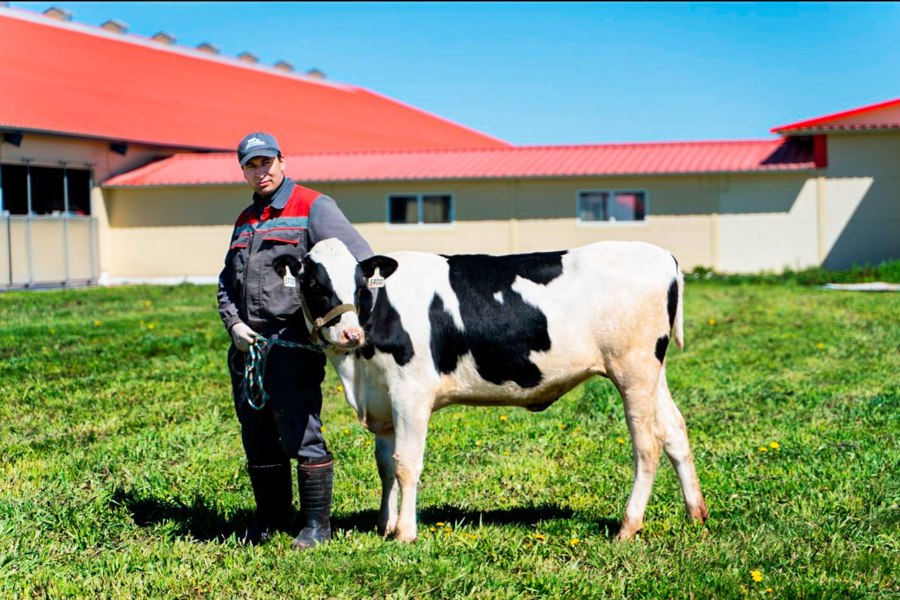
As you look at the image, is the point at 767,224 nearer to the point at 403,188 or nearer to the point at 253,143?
the point at 403,188

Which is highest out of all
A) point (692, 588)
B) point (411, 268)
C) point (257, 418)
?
point (411, 268)

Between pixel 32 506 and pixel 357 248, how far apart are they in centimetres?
238

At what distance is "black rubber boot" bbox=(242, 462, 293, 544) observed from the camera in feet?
18.7

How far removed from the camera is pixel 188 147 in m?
30.3

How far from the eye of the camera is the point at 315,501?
5441 mm

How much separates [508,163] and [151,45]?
49.9 ft

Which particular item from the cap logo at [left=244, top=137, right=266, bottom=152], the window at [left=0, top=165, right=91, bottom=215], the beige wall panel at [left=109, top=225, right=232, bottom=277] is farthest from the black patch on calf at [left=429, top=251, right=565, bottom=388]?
the beige wall panel at [left=109, top=225, right=232, bottom=277]

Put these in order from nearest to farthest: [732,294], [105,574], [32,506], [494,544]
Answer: [105,574]
[494,544]
[32,506]
[732,294]

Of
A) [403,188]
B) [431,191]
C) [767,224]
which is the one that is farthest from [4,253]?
[767,224]

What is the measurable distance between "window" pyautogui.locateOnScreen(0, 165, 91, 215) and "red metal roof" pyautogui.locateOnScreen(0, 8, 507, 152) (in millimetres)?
1266

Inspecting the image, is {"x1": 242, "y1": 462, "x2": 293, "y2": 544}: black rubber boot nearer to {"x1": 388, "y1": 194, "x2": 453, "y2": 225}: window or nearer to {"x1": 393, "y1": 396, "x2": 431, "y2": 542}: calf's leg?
{"x1": 393, "y1": 396, "x2": 431, "y2": 542}: calf's leg

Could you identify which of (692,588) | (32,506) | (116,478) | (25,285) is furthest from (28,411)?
(25,285)

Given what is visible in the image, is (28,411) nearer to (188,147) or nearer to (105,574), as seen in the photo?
(105,574)

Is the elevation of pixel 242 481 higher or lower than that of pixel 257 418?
lower
